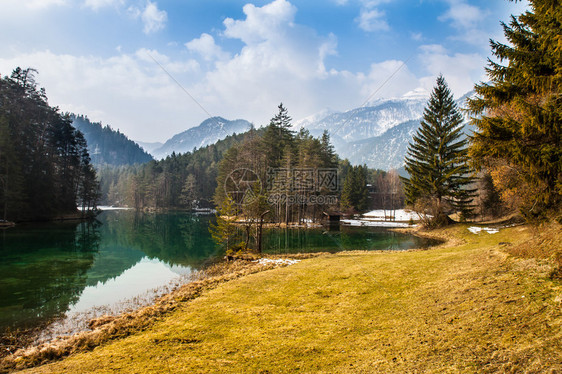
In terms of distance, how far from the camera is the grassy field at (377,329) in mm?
5027

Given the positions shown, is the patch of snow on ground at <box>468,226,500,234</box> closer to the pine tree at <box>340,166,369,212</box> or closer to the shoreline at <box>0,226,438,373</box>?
the shoreline at <box>0,226,438,373</box>

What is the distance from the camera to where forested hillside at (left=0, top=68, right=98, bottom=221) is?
1809 inches

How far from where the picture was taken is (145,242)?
38.8 meters

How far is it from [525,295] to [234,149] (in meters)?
68.3

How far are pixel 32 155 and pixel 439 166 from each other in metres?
75.1

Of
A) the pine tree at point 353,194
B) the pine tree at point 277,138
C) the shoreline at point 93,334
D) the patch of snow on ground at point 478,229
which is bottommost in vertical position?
the shoreline at point 93,334

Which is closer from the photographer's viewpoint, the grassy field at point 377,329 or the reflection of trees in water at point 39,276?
the grassy field at point 377,329

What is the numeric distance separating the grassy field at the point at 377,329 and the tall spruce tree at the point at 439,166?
109ft

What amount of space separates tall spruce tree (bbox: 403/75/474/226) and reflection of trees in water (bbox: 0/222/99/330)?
41835mm

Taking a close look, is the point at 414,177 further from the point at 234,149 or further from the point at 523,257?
the point at 234,149

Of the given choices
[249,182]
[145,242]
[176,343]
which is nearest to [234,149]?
[249,182]
